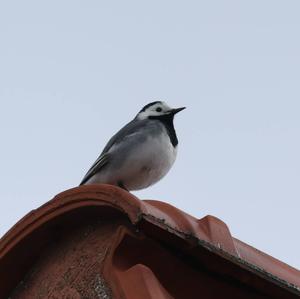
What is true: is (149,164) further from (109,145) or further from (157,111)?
(157,111)

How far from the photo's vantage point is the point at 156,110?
285 inches

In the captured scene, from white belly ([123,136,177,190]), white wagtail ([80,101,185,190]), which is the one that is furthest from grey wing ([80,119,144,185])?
white belly ([123,136,177,190])

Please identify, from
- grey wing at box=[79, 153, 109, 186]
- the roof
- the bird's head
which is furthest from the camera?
the bird's head

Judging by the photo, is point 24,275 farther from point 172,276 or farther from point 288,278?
point 288,278

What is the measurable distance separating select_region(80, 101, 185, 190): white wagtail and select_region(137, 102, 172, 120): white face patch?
2.38ft

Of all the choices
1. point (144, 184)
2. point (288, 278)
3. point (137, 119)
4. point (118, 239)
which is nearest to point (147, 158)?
point (144, 184)

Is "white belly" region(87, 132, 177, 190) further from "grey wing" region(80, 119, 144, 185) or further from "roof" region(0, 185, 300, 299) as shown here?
"roof" region(0, 185, 300, 299)

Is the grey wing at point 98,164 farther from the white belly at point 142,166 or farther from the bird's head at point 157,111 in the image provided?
the bird's head at point 157,111

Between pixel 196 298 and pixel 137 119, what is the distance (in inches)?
163

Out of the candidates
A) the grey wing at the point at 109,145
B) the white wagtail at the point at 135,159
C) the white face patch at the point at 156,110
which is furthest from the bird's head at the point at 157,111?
the white wagtail at the point at 135,159

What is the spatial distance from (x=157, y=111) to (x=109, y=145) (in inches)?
37.2

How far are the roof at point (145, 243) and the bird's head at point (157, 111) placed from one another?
3842 mm

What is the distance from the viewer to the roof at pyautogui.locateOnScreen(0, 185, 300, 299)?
2797mm

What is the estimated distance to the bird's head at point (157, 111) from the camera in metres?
7.09
